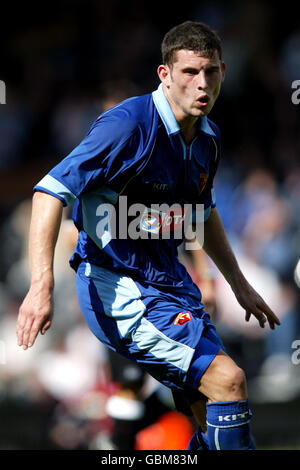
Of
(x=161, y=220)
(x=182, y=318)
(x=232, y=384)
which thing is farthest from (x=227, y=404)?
(x=161, y=220)

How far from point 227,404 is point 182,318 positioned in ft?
1.46

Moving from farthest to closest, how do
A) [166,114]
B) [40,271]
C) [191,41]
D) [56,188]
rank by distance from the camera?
[166,114]
[191,41]
[56,188]
[40,271]

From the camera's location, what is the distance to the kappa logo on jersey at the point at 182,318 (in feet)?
12.0

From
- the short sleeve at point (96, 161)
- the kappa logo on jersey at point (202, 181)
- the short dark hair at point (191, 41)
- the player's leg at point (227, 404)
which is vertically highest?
the short dark hair at point (191, 41)

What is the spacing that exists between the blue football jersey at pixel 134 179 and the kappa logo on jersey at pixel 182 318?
0.70ft

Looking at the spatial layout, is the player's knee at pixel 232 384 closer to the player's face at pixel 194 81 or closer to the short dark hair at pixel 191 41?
the player's face at pixel 194 81

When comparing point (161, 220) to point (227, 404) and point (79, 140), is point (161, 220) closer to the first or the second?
point (227, 404)

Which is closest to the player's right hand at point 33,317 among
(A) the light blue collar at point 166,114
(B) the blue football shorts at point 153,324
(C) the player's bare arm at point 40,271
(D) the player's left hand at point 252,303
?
(C) the player's bare arm at point 40,271

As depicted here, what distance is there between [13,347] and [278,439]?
116 inches

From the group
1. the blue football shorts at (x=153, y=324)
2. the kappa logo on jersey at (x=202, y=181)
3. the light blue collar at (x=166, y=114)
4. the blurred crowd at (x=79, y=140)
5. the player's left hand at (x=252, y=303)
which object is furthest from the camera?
the blurred crowd at (x=79, y=140)

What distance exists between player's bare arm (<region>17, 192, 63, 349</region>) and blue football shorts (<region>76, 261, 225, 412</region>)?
53 cm

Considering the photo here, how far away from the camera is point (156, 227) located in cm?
383
